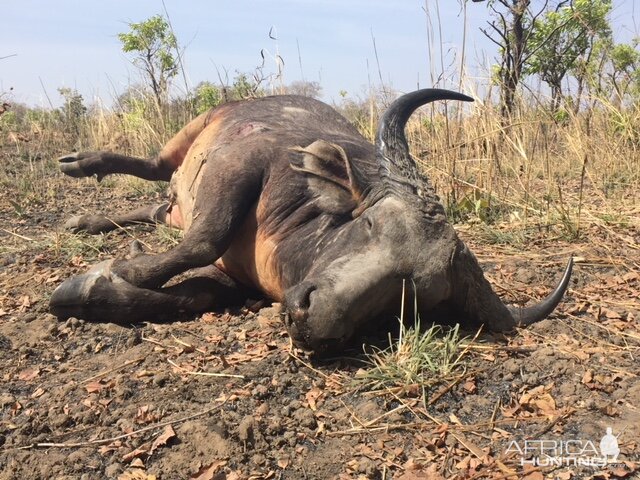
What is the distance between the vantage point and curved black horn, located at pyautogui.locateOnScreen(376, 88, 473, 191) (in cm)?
315

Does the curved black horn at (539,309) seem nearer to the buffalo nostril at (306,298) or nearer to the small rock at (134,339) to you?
the buffalo nostril at (306,298)

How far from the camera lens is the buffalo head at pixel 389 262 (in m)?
2.74

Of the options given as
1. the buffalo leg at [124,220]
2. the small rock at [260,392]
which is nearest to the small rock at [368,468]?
the small rock at [260,392]

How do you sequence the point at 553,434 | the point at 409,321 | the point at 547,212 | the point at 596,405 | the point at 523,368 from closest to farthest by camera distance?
1. the point at 553,434
2. the point at 596,405
3. the point at 523,368
4. the point at 409,321
5. the point at 547,212

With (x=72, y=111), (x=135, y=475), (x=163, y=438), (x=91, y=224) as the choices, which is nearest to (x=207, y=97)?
(x=72, y=111)

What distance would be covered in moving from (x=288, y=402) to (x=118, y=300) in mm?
1294

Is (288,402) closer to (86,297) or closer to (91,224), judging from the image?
(86,297)

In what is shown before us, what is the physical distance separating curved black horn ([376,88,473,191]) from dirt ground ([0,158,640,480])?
0.86 meters

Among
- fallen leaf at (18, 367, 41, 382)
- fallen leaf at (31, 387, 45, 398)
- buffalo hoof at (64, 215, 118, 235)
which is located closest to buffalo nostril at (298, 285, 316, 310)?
fallen leaf at (31, 387, 45, 398)

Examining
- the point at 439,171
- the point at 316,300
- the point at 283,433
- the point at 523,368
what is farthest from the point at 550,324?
the point at 439,171

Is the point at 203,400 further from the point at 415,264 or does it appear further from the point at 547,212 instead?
the point at 547,212

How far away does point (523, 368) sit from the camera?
9.35ft

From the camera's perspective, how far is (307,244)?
336cm

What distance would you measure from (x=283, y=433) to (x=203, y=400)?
1.28 ft
